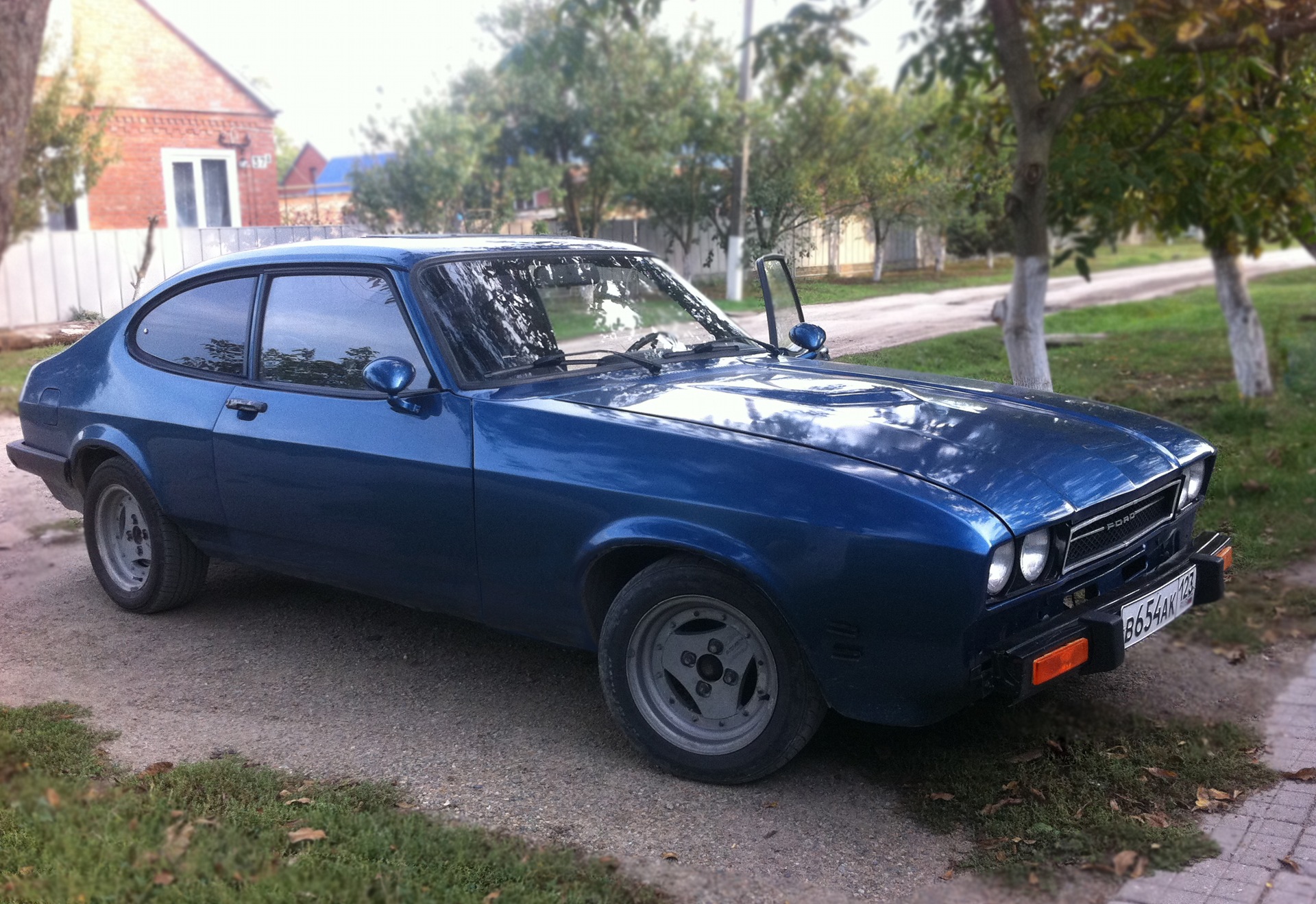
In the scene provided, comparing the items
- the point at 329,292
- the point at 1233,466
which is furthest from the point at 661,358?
the point at 1233,466

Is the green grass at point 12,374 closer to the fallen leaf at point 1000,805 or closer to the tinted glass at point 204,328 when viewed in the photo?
the tinted glass at point 204,328

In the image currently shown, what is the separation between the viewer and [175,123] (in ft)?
70.6

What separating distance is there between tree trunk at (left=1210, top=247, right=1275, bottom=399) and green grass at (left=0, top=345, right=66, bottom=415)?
28.2ft

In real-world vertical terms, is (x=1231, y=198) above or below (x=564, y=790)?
above

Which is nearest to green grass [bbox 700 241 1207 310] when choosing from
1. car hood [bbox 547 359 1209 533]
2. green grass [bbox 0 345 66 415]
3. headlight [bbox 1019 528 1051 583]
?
car hood [bbox 547 359 1209 533]

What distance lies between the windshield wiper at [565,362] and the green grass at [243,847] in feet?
4.67

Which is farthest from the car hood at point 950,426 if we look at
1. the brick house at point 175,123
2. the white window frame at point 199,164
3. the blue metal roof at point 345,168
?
the white window frame at point 199,164

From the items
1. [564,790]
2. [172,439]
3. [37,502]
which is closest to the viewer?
[564,790]

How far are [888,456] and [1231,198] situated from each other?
6.14 metres

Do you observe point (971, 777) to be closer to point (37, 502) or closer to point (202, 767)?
point (202, 767)

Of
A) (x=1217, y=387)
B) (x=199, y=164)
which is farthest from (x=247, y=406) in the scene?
(x=199, y=164)

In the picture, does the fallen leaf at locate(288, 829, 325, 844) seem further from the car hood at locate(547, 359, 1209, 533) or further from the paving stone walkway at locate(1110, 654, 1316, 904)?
the paving stone walkway at locate(1110, 654, 1316, 904)

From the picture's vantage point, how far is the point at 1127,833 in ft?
11.1

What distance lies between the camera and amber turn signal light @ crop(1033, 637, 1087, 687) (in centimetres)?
330
